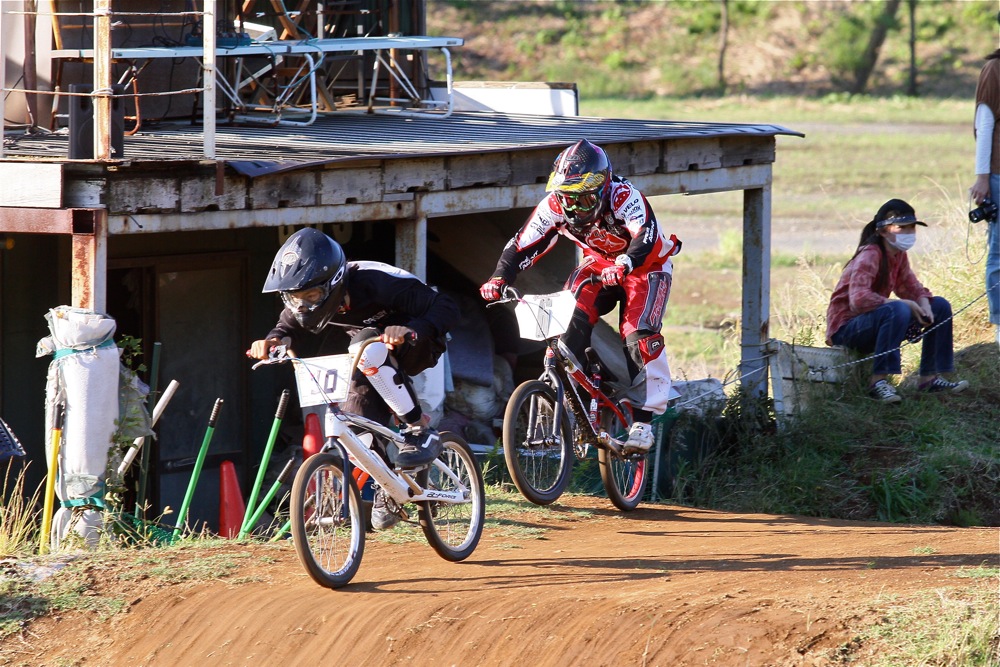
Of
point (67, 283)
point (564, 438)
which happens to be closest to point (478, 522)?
point (564, 438)

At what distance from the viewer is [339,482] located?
Result: 20.2 feet

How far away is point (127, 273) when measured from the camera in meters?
10.5

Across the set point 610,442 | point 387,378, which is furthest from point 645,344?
point 387,378

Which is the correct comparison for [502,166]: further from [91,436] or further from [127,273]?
[91,436]

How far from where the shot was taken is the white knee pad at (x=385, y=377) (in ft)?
20.2

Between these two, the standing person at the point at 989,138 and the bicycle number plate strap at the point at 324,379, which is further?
the standing person at the point at 989,138

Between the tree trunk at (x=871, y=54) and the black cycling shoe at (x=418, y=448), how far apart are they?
48.1 metres

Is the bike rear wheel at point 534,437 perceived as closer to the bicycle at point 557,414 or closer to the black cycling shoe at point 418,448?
the bicycle at point 557,414

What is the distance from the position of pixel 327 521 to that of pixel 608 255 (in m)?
2.67

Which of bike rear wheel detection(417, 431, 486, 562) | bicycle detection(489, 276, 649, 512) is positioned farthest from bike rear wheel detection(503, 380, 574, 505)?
bike rear wheel detection(417, 431, 486, 562)

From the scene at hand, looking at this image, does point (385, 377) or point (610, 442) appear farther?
point (610, 442)

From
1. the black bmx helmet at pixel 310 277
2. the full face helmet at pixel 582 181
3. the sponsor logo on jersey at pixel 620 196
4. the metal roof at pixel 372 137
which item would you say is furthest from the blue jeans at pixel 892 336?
the black bmx helmet at pixel 310 277

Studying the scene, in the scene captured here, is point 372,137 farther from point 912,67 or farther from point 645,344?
point 912,67

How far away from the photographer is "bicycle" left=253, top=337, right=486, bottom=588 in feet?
19.7
